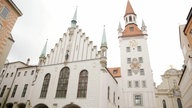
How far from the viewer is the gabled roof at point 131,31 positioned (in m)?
36.2

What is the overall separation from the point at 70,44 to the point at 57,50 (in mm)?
2878

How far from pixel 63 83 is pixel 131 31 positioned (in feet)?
72.7

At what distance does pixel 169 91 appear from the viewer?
41375 millimetres

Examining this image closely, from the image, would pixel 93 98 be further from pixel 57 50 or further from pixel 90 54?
pixel 57 50

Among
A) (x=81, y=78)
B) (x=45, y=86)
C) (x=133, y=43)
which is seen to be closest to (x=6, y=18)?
(x=45, y=86)

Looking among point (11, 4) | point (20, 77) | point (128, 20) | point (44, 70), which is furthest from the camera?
point (128, 20)

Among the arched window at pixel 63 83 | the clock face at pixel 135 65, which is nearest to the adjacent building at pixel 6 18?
the arched window at pixel 63 83

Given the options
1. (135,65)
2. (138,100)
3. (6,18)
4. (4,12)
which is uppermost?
(4,12)

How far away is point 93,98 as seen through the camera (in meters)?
21.3

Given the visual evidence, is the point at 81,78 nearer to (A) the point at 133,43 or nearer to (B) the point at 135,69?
(B) the point at 135,69

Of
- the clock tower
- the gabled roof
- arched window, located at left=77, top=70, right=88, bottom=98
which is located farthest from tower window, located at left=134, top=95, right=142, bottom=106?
the gabled roof

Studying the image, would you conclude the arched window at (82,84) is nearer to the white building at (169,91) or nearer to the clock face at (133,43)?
the clock face at (133,43)

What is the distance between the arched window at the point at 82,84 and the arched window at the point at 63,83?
98.7 inches

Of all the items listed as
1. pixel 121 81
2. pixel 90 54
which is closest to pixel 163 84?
pixel 121 81
